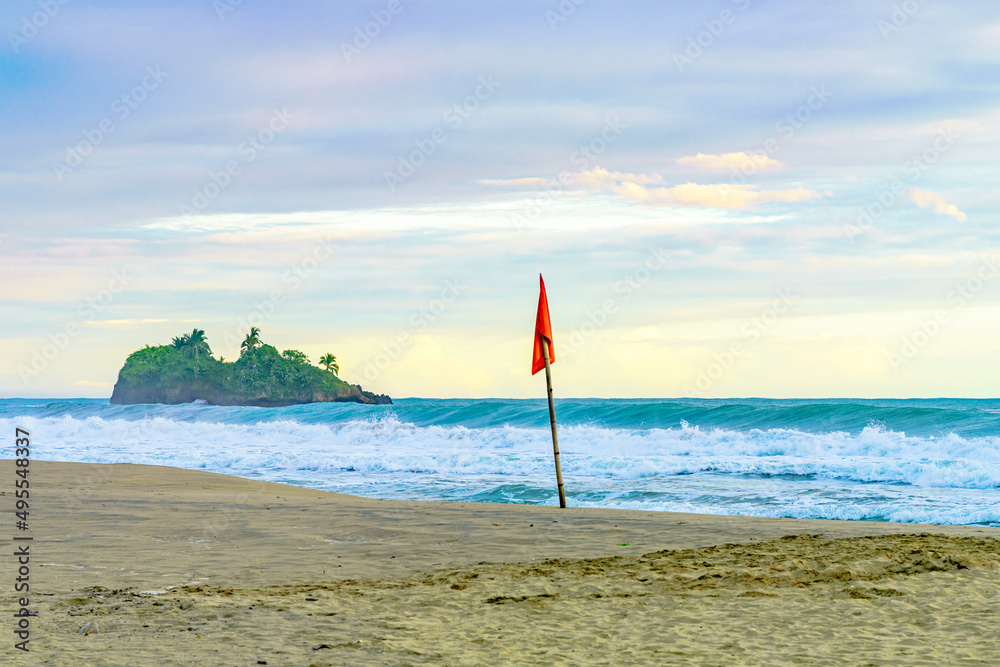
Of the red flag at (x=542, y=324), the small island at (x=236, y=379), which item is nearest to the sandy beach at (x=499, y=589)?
the red flag at (x=542, y=324)

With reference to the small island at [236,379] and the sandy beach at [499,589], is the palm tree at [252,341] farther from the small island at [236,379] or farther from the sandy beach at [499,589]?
the sandy beach at [499,589]

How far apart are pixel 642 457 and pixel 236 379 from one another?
7796cm

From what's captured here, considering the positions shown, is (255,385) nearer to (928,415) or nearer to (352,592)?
(928,415)

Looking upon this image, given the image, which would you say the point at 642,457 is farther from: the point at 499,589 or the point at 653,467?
the point at 499,589

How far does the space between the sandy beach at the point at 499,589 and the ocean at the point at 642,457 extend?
12.8 feet

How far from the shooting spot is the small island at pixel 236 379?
93.1 m

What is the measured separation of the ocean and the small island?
45.5 metres

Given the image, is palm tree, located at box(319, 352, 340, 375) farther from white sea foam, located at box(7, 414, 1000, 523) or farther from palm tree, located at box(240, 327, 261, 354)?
white sea foam, located at box(7, 414, 1000, 523)

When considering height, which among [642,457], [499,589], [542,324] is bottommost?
[642,457]

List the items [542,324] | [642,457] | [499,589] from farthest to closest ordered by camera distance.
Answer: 1. [642,457]
2. [542,324]
3. [499,589]

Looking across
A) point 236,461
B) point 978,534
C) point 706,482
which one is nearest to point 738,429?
point 706,482

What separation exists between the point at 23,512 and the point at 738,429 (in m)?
29.1

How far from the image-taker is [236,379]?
94.1m

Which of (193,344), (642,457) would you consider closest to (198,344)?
(193,344)
